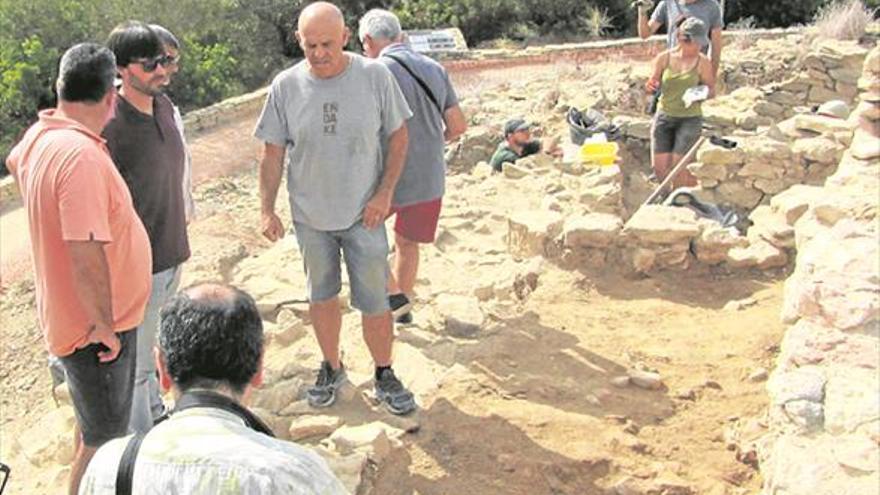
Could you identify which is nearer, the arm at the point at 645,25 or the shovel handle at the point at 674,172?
the shovel handle at the point at 674,172

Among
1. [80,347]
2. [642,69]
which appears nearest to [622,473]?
[80,347]

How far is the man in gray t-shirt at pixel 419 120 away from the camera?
478 cm

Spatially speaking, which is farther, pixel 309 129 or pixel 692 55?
pixel 692 55

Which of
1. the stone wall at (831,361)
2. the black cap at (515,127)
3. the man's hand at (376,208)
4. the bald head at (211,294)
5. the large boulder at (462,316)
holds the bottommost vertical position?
the large boulder at (462,316)

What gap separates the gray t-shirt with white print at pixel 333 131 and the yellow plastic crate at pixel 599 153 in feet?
14.6

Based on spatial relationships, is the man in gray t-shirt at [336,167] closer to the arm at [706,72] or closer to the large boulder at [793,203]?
the large boulder at [793,203]

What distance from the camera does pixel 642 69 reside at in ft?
39.7

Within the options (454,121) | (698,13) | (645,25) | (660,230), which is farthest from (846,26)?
(454,121)

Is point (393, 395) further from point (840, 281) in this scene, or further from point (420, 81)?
point (840, 281)

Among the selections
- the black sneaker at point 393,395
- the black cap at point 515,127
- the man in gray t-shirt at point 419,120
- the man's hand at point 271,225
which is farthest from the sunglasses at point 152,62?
the black cap at point 515,127

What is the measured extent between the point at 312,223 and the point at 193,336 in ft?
6.31

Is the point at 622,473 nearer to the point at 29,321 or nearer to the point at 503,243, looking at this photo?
the point at 503,243

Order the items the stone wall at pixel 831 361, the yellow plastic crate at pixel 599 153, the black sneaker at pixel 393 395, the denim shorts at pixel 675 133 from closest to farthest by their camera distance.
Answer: the stone wall at pixel 831 361 < the black sneaker at pixel 393 395 < the denim shorts at pixel 675 133 < the yellow plastic crate at pixel 599 153

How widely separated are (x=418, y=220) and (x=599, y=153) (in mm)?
3839
